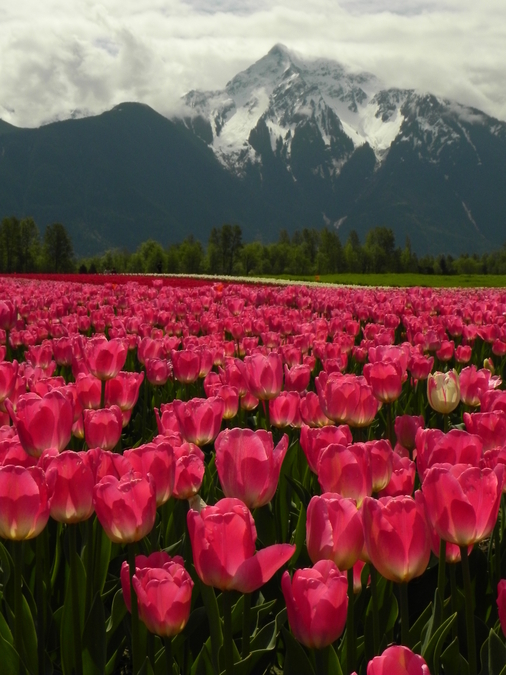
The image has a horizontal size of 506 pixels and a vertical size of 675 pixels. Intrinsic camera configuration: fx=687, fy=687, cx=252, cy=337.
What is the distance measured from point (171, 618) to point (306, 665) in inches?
14.4

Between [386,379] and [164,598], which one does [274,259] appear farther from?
[164,598]

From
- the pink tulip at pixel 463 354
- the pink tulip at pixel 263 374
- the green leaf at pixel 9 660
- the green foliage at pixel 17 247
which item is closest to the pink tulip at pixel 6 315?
the pink tulip at pixel 263 374

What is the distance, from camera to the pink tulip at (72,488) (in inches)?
70.0

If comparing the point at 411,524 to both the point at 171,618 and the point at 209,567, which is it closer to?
the point at 209,567

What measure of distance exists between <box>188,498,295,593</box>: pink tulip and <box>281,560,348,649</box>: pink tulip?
0.21 ft

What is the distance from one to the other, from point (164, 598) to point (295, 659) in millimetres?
373

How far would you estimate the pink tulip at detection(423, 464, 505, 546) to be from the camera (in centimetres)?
149

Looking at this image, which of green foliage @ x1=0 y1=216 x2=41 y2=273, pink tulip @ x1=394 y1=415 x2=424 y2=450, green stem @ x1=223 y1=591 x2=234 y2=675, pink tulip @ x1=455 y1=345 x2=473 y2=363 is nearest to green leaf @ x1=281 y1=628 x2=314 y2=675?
green stem @ x1=223 y1=591 x2=234 y2=675

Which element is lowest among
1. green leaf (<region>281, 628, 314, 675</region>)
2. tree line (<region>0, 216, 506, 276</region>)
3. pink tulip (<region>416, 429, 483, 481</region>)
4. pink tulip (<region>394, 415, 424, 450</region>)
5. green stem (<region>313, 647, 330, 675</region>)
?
green leaf (<region>281, 628, 314, 675</region>)

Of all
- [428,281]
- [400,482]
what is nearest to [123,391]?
[400,482]

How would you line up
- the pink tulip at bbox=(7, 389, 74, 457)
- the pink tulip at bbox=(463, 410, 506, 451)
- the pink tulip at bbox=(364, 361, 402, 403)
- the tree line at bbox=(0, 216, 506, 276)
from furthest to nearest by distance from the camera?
the tree line at bbox=(0, 216, 506, 276) < the pink tulip at bbox=(364, 361, 402, 403) < the pink tulip at bbox=(463, 410, 506, 451) < the pink tulip at bbox=(7, 389, 74, 457)

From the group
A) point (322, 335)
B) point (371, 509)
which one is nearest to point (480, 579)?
point (371, 509)

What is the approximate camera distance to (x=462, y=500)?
1.49m

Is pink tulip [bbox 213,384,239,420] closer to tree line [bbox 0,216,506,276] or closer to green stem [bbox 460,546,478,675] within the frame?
green stem [bbox 460,546,478,675]
